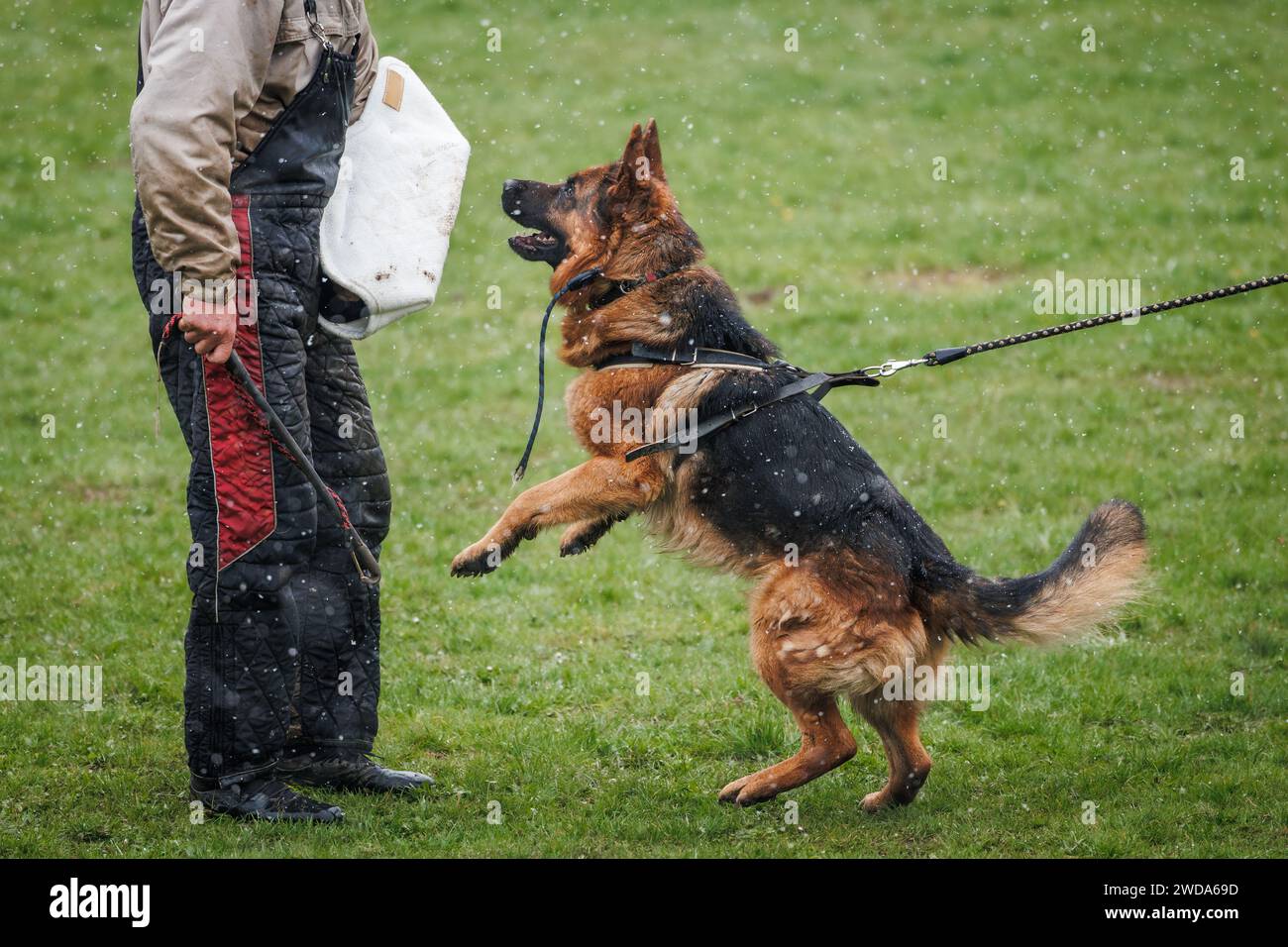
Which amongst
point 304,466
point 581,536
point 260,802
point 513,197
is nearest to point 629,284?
point 513,197

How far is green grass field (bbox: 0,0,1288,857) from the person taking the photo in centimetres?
470

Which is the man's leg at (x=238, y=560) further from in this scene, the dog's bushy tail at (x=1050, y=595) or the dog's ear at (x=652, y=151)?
the dog's bushy tail at (x=1050, y=595)

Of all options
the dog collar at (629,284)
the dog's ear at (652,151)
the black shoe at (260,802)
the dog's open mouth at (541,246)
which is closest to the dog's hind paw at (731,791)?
the black shoe at (260,802)

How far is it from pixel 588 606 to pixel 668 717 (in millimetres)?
1236

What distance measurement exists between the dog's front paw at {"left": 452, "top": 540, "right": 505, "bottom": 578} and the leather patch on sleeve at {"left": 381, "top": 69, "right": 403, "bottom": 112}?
5.27ft

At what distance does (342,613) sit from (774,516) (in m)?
1.66

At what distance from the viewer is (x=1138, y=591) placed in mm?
4422

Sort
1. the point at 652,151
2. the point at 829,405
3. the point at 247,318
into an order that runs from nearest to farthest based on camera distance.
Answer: the point at 247,318 < the point at 652,151 < the point at 829,405

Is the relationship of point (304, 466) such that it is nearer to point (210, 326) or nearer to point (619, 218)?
point (210, 326)

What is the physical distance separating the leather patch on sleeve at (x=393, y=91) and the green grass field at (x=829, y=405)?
240 cm

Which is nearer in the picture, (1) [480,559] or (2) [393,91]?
(2) [393,91]

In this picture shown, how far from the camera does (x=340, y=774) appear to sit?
4.66 metres

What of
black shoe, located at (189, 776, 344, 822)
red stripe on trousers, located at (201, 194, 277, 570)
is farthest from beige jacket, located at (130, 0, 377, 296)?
black shoe, located at (189, 776, 344, 822)

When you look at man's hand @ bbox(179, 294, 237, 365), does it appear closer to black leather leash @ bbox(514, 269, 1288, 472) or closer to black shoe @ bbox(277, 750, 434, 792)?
black leather leash @ bbox(514, 269, 1288, 472)
